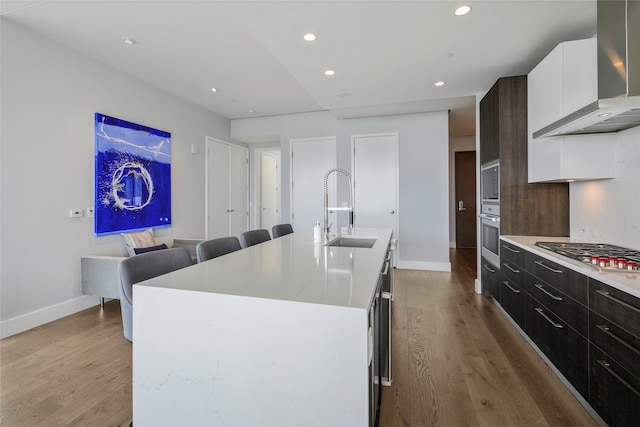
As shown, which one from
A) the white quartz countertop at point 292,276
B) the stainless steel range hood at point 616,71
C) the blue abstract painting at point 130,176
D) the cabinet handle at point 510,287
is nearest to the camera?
the white quartz countertop at point 292,276

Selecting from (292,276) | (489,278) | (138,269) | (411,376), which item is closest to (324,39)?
(292,276)

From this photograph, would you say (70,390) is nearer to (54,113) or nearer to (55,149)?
(55,149)

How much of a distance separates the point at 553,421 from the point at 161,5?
3831 millimetres

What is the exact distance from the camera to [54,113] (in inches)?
117

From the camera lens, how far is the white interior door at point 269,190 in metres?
6.92

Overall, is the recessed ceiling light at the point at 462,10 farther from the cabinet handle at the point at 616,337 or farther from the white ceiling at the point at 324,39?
the cabinet handle at the point at 616,337

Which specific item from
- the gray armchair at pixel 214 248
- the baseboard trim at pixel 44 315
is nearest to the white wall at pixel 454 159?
the gray armchair at pixel 214 248

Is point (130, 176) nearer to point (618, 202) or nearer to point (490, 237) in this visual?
point (490, 237)

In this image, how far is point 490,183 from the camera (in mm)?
3359

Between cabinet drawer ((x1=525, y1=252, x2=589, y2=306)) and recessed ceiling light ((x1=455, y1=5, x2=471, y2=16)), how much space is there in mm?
1865

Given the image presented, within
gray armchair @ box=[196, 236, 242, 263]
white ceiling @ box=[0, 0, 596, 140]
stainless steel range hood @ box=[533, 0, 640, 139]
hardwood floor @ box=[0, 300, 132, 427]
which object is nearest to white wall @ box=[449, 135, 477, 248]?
white ceiling @ box=[0, 0, 596, 140]

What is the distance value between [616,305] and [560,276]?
518 mm

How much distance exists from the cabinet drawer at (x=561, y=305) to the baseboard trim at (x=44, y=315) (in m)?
4.29

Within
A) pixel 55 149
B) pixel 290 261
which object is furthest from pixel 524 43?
pixel 55 149
